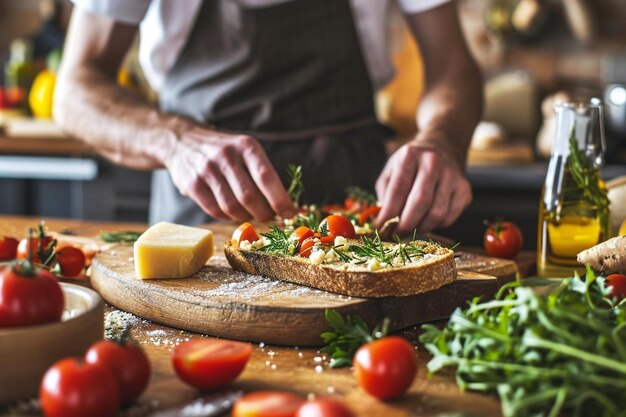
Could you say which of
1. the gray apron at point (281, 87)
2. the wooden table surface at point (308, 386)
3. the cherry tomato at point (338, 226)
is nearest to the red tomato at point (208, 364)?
the wooden table surface at point (308, 386)

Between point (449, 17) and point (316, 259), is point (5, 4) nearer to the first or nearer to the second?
point (449, 17)

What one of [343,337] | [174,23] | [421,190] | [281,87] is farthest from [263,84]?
[343,337]

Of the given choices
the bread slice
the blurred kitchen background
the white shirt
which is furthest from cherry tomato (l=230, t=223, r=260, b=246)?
the blurred kitchen background

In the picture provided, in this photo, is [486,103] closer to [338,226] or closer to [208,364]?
[338,226]

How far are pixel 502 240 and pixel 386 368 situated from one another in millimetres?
870

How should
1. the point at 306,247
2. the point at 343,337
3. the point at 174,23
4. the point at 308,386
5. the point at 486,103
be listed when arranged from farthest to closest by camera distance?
the point at 486,103
the point at 174,23
the point at 306,247
the point at 343,337
the point at 308,386

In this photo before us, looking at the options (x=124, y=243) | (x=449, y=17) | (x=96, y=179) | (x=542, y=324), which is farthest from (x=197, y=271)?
(x=96, y=179)

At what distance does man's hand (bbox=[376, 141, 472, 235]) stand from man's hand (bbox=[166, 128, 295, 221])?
22cm

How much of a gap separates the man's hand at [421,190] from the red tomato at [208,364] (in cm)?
69

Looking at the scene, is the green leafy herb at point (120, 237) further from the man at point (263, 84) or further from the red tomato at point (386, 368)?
the red tomato at point (386, 368)

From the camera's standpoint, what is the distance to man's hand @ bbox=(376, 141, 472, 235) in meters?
1.67

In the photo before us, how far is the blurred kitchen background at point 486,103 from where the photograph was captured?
10.7ft

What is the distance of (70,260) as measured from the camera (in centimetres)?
154

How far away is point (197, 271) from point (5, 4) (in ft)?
12.0
